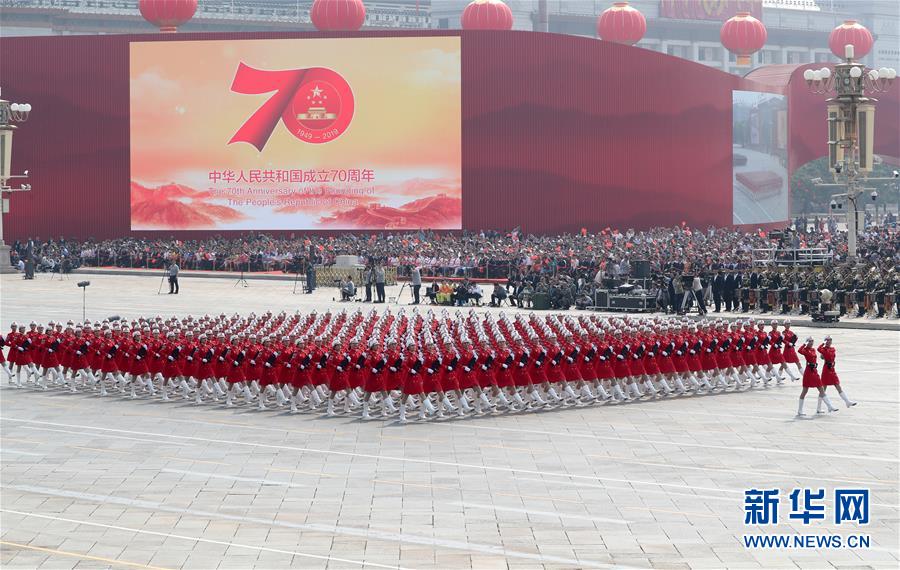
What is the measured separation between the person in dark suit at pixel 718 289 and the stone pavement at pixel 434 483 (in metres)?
16.3

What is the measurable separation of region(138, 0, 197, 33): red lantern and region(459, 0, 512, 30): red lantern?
16.6 meters

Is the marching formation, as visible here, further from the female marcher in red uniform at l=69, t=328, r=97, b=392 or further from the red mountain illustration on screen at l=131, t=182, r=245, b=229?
the red mountain illustration on screen at l=131, t=182, r=245, b=229

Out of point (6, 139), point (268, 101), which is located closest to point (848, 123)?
point (268, 101)

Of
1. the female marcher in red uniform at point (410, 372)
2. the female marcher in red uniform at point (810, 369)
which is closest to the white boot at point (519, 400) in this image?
the female marcher in red uniform at point (410, 372)

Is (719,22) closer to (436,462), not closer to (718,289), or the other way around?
(718,289)

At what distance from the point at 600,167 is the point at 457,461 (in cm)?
5712

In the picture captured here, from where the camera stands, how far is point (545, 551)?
52.9 feet

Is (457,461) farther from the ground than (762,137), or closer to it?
closer to it

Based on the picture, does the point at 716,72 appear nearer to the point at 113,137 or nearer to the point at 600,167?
the point at 600,167

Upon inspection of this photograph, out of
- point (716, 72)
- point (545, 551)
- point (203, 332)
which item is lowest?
point (545, 551)

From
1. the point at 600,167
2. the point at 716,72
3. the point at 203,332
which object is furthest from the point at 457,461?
the point at 716,72

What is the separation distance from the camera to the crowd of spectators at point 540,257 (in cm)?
4672

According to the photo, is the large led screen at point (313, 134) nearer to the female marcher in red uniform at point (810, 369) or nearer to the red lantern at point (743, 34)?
the red lantern at point (743, 34)

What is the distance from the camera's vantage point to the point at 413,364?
25141 mm
